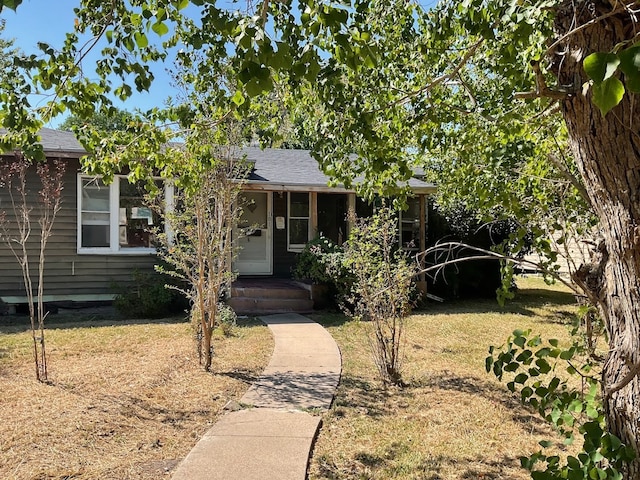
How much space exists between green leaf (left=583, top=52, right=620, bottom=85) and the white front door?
38.6 feet

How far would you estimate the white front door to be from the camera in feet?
41.8

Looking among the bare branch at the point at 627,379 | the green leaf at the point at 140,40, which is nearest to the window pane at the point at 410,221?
the green leaf at the point at 140,40

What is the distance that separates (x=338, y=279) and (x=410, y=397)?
492cm

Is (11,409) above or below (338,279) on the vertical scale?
below

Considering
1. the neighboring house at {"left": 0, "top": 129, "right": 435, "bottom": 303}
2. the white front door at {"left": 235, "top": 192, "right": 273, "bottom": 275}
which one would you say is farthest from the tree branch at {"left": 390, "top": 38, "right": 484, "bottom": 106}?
the white front door at {"left": 235, "top": 192, "right": 273, "bottom": 275}

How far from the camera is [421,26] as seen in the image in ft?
13.0

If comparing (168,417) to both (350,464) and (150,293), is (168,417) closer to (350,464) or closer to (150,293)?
(350,464)

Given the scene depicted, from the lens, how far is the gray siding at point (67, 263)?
9859 millimetres

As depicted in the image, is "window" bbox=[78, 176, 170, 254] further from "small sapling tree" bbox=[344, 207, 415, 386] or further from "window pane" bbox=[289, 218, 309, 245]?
"small sapling tree" bbox=[344, 207, 415, 386]

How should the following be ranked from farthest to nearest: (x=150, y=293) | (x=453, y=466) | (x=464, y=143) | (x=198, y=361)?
1. (x=150, y=293)
2. (x=198, y=361)
3. (x=464, y=143)
4. (x=453, y=466)

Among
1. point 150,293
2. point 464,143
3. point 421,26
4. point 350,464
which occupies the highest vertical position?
point 421,26

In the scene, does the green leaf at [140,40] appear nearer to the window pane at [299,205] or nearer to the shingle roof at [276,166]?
the shingle roof at [276,166]

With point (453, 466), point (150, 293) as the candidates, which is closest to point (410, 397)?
point (453, 466)


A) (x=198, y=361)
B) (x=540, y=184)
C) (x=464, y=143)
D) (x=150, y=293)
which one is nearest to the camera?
(x=464, y=143)
